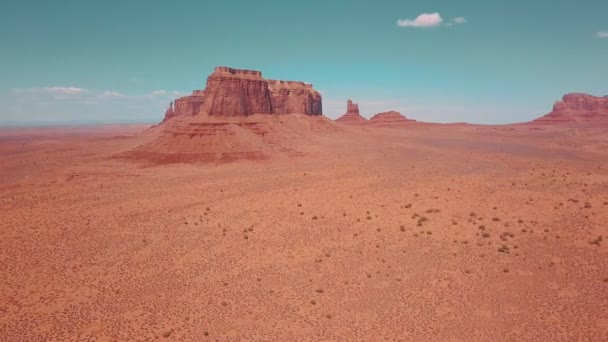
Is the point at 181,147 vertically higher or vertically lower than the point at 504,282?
higher

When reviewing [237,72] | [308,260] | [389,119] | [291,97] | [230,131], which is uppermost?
[237,72]

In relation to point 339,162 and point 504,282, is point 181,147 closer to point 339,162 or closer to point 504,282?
point 339,162

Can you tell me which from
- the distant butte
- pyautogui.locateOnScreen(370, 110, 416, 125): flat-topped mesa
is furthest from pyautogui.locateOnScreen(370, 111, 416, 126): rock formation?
the distant butte

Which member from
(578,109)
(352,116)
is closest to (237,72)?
(352,116)

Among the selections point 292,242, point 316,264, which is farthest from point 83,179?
point 316,264

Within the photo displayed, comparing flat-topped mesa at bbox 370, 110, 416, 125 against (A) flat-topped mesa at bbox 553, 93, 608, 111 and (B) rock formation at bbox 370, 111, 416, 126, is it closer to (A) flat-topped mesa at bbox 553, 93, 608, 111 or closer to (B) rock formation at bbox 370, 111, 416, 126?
(B) rock formation at bbox 370, 111, 416, 126

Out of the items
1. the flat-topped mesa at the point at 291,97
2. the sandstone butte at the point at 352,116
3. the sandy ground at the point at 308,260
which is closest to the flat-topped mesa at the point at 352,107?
the sandstone butte at the point at 352,116

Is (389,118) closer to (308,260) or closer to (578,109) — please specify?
(578,109)
